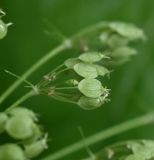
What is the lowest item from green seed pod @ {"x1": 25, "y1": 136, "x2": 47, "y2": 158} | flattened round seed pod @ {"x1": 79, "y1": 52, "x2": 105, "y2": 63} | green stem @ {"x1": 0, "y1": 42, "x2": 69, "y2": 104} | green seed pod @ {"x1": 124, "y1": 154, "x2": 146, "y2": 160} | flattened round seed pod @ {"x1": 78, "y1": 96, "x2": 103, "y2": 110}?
green seed pod @ {"x1": 124, "y1": 154, "x2": 146, "y2": 160}

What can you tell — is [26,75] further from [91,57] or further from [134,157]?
A: [134,157]

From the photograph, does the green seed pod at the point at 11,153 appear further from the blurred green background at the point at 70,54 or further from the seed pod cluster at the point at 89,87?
the blurred green background at the point at 70,54

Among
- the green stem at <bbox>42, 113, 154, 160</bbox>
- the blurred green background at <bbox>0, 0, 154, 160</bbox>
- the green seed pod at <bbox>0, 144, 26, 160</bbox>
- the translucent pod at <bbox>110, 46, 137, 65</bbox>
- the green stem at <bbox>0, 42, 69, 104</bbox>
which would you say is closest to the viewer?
the green seed pod at <bbox>0, 144, 26, 160</bbox>

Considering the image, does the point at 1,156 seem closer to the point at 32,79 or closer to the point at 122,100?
the point at 32,79

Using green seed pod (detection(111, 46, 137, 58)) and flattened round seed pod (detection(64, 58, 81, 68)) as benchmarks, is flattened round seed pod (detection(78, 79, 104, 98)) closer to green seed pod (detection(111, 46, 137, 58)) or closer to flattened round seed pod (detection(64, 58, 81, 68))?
flattened round seed pod (detection(64, 58, 81, 68))

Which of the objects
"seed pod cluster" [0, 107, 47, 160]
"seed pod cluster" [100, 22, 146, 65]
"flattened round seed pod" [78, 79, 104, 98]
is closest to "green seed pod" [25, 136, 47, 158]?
"seed pod cluster" [0, 107, 47, 160]

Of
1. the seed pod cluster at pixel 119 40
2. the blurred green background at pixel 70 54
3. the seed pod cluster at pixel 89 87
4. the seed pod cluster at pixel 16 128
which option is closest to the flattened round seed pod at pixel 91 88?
the seed pod cluster at pixel 89 87

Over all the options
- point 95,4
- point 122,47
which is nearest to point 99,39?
point 122,47
